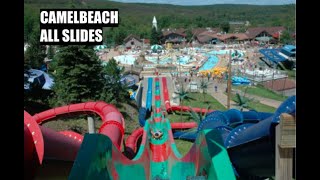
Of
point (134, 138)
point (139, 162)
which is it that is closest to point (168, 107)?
point (134, 138)

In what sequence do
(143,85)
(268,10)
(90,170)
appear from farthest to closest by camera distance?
1. (268,10)
2. (143,85)
3. (90,170)

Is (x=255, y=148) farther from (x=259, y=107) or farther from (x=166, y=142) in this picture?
(x=259, y=107)


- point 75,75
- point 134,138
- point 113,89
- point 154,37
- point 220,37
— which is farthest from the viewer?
point 220,37

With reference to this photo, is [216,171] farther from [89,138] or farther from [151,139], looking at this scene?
[151,139]

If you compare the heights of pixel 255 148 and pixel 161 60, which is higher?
pixel 161 60

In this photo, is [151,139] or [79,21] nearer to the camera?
[79,21]
